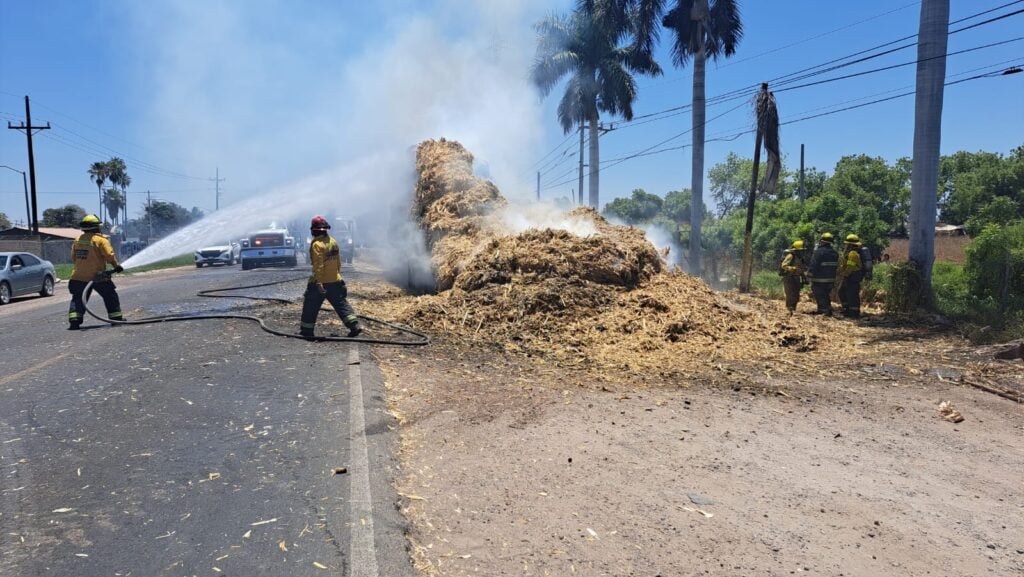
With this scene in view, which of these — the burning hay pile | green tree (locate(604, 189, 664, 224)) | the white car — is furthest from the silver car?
green tree (locate(604, 189, 664, 224))

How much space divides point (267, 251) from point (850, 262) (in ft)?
77.9

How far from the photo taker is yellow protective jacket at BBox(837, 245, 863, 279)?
12.5 metres

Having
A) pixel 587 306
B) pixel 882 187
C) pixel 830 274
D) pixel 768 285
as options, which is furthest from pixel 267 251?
pixel 882 187

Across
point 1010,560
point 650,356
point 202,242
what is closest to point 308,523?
point 1010,560

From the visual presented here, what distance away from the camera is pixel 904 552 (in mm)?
3580

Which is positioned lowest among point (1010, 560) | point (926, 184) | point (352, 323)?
point (1010, 560)

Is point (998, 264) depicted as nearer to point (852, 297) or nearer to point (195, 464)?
point (852, 297)

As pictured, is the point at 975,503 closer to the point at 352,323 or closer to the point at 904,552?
the point at 904,552

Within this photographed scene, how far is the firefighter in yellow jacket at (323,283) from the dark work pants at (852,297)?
31.2 ft

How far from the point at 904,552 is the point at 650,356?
15.6 feet

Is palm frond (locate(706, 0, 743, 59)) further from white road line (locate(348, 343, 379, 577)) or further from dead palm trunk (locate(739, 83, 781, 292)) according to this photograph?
white road line (locate(348, 343, 379, 577))

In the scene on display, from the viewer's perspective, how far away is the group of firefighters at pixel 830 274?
41.2ft

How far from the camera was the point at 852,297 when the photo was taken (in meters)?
12.6

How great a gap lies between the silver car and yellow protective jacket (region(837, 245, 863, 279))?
66.2 ft
